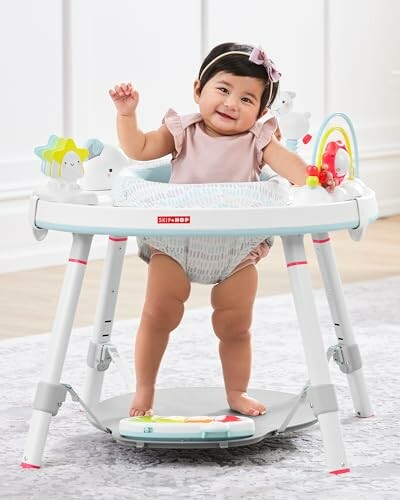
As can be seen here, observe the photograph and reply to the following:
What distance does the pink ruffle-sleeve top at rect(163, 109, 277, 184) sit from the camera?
1610 mm

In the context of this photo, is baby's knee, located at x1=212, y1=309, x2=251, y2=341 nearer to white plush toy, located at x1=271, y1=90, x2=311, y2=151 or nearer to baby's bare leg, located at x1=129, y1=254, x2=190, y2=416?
baby's bare leg, located at x1=129, y1=254, x2=190, y2=416

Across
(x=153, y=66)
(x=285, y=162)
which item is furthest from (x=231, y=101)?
(x=153, y=66)

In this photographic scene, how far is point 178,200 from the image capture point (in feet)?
4.86

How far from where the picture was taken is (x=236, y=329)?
5.41 feet

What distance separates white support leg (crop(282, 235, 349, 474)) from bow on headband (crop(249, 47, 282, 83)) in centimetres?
26

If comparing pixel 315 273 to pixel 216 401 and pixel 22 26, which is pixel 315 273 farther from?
pixel 216 401

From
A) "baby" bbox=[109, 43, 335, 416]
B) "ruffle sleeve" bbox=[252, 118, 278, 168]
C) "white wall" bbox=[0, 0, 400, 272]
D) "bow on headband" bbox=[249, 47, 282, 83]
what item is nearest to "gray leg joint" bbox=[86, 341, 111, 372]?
"baby" bbox=[109, 43, 335, 416]

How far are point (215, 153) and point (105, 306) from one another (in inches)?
11.1

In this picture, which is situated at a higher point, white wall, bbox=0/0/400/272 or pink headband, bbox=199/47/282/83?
white wall, bbox=0/0/400/272

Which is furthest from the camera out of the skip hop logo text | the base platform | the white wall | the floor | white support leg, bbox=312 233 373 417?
the white wall

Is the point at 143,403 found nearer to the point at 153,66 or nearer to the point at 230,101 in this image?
the point at 230,101

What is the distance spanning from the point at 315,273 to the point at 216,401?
1485 mm

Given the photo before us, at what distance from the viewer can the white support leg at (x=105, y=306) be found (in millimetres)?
1728

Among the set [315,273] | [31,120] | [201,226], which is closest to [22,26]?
[31,120]
